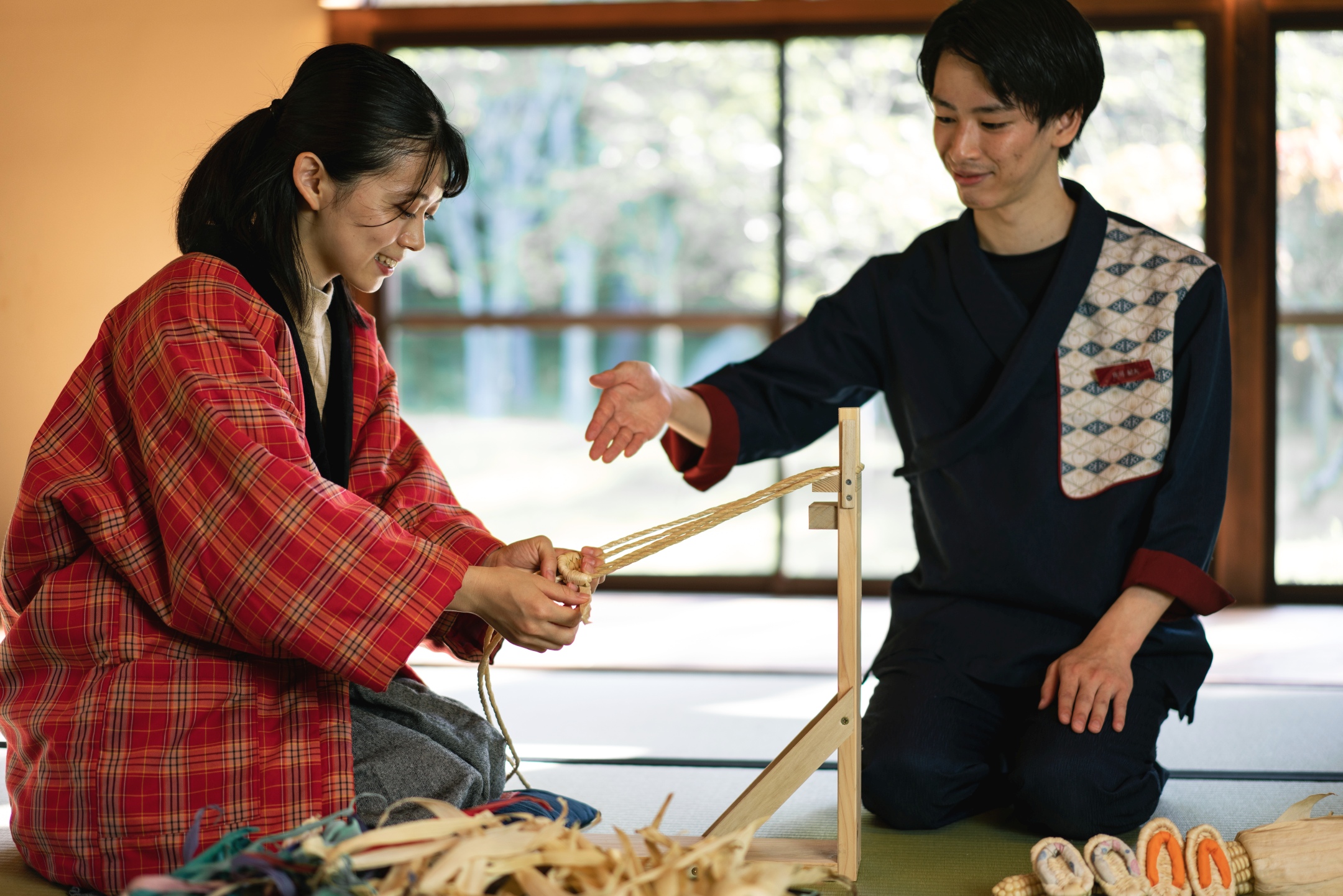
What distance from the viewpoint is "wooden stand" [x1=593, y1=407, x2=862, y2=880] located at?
5.19ft

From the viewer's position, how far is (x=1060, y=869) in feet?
5.05

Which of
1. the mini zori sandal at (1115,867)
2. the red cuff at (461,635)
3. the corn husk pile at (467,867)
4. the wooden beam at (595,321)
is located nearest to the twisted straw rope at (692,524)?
the red cuff at (461,635)

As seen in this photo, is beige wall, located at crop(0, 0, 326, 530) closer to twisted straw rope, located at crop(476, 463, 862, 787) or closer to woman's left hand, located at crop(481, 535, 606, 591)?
woman's left hand, located at crop(481, 535, 606, 591)

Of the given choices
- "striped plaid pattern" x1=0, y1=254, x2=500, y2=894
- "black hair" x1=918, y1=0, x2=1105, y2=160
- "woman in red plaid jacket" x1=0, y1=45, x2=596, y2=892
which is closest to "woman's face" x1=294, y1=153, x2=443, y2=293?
"woman in red plaid jacket" x1=0, y1=45, x2=596, y2=892

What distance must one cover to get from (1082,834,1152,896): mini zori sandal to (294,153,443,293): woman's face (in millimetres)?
1239

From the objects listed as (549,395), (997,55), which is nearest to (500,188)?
(549,395)

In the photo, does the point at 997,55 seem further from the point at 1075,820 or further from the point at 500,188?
the point at 500,188

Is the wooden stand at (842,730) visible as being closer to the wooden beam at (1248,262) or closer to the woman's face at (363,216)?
the woman's face at (363,216)

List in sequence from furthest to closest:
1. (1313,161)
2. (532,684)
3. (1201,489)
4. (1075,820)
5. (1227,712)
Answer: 1. (1313,161)
2. (532,684)
3. (1227,712)
4. (1201,489)
5. (1075,820)

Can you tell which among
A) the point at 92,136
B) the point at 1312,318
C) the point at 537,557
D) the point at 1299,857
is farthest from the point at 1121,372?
the point at 92,136

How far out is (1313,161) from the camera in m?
4.16

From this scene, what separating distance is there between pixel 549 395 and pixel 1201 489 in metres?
3.05

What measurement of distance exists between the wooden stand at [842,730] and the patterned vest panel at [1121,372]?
55 centimetres

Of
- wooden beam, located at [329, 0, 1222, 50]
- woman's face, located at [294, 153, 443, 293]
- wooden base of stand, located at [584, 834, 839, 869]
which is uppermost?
wooden beam, located at [329, 0, 1222, 50]
